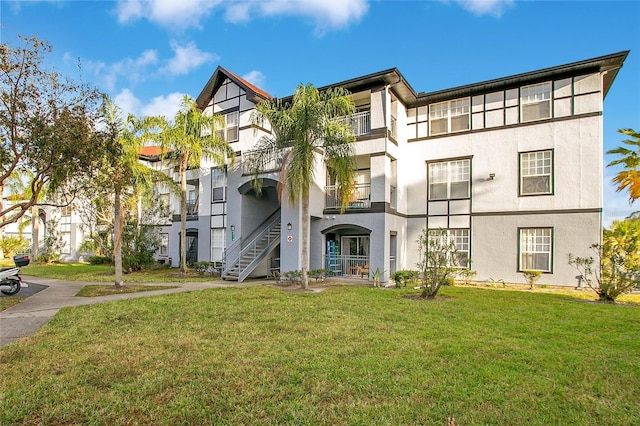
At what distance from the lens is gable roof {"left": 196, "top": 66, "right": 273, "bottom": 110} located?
74.4 feet

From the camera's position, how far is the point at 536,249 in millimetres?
18047

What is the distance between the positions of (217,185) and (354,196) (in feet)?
33.6

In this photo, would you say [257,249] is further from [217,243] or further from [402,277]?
[402,277]

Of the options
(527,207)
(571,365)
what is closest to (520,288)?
(527,207)

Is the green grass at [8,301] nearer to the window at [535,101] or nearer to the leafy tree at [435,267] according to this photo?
the leafy tree at [435,267]

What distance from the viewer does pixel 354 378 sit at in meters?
5.73

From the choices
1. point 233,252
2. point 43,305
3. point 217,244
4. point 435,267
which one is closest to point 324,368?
point 435,267

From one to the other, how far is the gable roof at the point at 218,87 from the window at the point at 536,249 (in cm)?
1634

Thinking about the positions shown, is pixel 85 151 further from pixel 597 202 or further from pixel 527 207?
pixel 597 202

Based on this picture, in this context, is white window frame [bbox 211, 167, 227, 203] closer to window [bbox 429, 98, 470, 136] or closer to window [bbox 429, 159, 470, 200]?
window [bbox 429, 159, 470, 200]

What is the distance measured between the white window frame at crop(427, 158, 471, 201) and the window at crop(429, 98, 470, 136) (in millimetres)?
1730

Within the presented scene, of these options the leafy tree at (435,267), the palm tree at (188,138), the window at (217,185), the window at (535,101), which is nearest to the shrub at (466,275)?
the leafy tree at (435,267)

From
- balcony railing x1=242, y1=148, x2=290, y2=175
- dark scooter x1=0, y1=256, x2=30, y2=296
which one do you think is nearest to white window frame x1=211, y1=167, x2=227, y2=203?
balcony railing x1=242, y1=148, x2=290, y2=175

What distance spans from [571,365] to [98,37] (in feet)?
49.8
